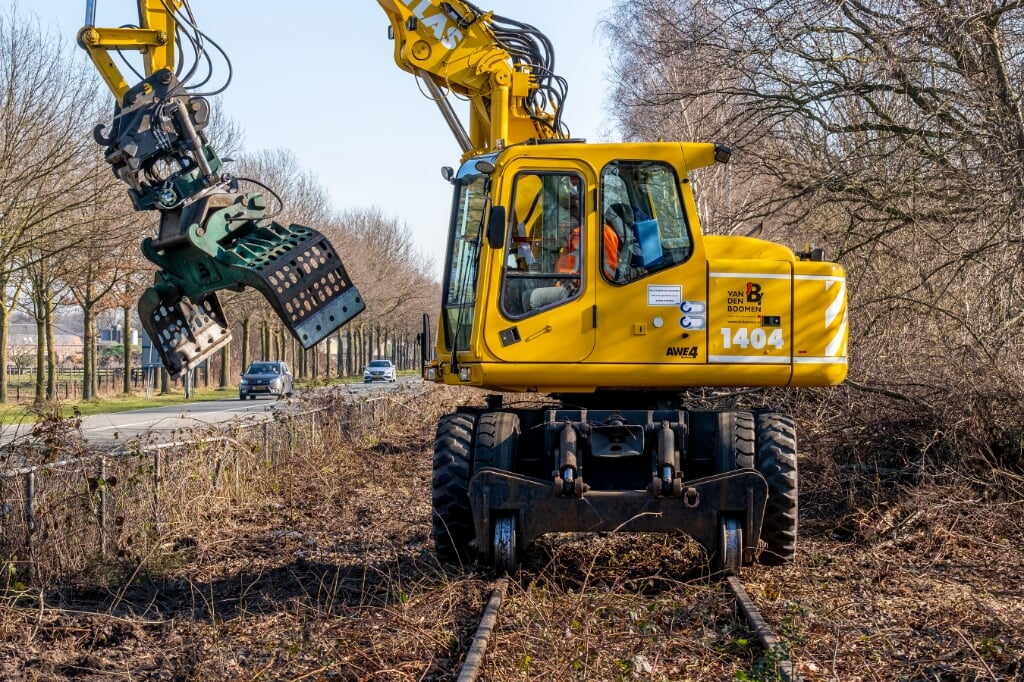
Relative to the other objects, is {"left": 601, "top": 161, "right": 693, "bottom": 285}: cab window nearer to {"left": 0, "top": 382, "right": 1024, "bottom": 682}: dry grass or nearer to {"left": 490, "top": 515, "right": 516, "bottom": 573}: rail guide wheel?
{"left": 490, "top": 515, "right": 516, "bottom": 573}: rail guide wheel

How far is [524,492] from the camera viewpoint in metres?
7.73

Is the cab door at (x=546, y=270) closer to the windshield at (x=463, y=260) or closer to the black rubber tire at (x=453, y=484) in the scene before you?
the windshield at (x=463, y=260)

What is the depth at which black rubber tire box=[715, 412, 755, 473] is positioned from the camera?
7977mm

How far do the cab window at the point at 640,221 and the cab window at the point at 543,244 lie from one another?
220mm

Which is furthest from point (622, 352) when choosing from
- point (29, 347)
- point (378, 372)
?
point (29, 347)

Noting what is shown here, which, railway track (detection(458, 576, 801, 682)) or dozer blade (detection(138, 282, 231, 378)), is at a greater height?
dozer blade (detection(138, 282, 231, 378))

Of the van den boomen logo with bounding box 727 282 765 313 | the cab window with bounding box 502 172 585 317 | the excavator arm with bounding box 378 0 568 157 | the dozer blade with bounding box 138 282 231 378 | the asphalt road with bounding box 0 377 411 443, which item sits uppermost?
the excavator arm with bounding box 378 0 568 157

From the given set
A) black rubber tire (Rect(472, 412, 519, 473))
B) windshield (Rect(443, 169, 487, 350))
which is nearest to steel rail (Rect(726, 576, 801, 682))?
black rubber tire (Rect(472, 412, 519, 473))

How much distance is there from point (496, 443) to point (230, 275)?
2247mm

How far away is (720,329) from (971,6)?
598cm

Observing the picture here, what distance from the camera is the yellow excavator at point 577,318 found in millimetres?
7797

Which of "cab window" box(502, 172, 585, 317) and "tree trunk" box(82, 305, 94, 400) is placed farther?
"tree trunk" box(82, 305, 94, 400)

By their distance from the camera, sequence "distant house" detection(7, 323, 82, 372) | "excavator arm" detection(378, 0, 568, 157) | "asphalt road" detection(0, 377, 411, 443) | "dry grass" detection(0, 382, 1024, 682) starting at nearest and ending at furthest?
1. "dry grass" detection(0, 382, 1024, 682)
2. "excavator arm" detection(378, 0, 568, 157)
3. "asphalt road" detection(0, 377, 411, 443)
4. "distant house" detection(7, 323, 82, 372)

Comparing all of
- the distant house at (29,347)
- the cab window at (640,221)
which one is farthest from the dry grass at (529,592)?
the distant house at (29,347)
